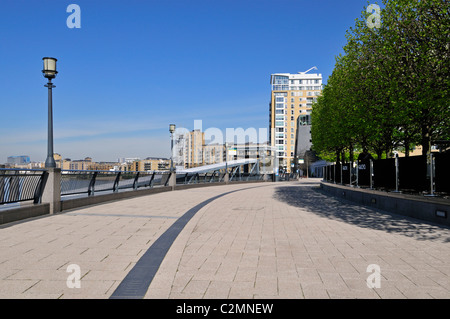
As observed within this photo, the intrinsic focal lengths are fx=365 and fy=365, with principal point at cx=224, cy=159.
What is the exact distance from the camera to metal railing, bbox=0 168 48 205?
851 centimetres

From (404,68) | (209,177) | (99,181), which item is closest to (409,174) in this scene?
(404,68)

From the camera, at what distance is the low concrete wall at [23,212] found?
26.6 ft

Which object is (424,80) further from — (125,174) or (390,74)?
(125,174)

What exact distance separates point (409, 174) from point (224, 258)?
339 inches

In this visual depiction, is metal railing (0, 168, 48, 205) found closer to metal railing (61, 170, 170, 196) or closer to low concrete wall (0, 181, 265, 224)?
low concrete wall (0, 181, 265, 224)

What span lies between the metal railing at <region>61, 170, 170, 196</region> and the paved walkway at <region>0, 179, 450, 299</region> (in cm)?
231

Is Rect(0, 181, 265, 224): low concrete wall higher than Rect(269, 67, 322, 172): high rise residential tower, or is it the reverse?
Rect(269, 67, 322, 172): high rise residential tower

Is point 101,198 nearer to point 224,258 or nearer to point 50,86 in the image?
point 50,86

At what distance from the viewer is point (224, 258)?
547 centimetres

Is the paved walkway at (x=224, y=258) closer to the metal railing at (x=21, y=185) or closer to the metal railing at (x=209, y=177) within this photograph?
the metal railing at (x=21, y=185)

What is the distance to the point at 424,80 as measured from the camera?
13914 mm

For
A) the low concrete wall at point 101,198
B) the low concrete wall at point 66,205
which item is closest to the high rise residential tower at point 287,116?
the low concrete wall at point 101,198

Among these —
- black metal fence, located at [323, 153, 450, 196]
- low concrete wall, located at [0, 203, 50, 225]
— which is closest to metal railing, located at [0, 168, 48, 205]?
low concrete wall, located at [0, 203, 50, 225]
